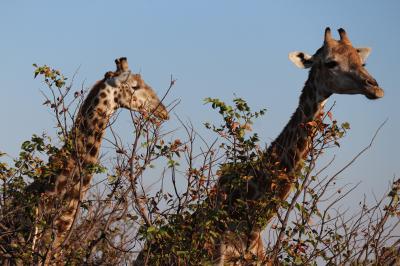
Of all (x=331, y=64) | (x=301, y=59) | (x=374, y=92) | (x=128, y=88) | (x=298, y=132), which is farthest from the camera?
(x=128, y=88)

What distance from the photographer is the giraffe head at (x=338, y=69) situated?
9789 millimetres

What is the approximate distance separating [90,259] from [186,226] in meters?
1.45

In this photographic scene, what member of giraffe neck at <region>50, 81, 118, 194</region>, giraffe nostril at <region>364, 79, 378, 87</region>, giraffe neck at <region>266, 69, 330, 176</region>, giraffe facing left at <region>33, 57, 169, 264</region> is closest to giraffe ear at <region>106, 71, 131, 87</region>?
giraffe facing left at <region>33, 57, 169, 264</region>

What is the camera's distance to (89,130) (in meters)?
10.8

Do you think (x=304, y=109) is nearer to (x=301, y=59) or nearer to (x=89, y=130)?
(x=301, y=59)

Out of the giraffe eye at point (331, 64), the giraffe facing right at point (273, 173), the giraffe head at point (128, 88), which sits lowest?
the giraffe facing right at point (273, 173)

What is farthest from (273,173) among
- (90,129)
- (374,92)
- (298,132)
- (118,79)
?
(118,79)

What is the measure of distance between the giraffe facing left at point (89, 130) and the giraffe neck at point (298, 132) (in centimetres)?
174

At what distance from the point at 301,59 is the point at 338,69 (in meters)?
0.82

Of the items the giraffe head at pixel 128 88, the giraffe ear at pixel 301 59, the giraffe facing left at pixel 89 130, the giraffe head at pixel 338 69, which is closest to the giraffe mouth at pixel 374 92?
the giraffe head at pixel 338 69

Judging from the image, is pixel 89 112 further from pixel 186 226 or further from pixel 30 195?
pixel 186 226

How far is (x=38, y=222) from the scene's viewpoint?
8180mm

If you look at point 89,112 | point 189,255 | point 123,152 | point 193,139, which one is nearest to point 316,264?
point 189,255

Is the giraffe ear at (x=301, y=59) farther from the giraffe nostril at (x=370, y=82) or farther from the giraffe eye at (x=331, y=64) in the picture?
the giraffe nostril at (x=370, y=82)
